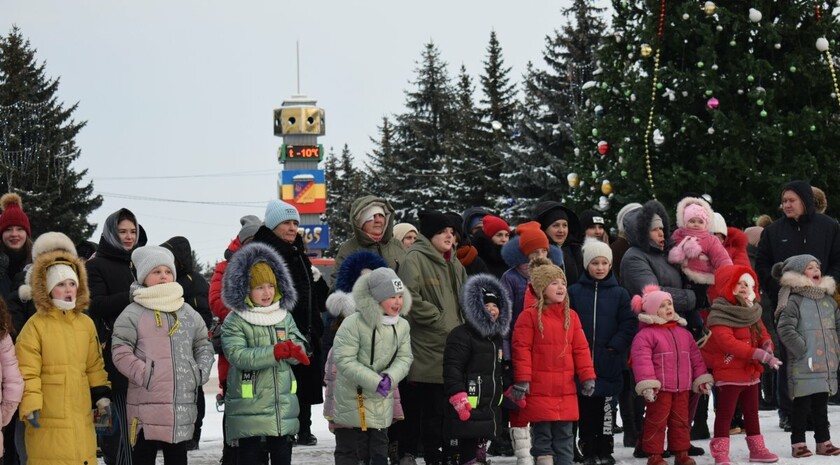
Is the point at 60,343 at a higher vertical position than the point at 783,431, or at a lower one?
higher

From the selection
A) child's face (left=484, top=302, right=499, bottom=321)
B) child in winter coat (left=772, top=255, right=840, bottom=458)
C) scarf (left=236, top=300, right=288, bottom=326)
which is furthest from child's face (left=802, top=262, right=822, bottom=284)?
scarf (left=236, top=300, right=288, bottom=326)

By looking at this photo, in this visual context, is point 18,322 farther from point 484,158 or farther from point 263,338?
point 484,158

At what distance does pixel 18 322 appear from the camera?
9.04 m

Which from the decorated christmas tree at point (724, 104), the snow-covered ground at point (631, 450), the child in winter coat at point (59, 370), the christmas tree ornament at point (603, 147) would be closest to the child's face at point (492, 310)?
the snow-covered ground at point (631, 450)

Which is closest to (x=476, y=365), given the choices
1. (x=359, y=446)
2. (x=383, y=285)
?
(x=383, y=285)

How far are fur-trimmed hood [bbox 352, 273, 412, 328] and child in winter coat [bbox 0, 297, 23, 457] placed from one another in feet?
8.03

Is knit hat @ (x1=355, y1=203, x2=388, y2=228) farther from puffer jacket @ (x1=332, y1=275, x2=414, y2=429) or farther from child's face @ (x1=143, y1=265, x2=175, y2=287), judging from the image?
child's face @ (x1=143, y1=265, x2=175, y2=287)

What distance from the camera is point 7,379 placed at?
807 centimetres

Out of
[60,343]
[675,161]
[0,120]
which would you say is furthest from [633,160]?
[0,120]

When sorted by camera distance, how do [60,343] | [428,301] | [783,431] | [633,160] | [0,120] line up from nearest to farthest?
[60,343], [428,301], [783,431], [633,160], [0,120]

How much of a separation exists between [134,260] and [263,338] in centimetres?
109

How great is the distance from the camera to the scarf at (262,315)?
29.2 ft

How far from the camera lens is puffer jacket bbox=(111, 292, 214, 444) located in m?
8.48

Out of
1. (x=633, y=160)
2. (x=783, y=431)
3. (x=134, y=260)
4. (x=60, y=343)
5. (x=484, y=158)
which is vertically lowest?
(x=783, y=431)
